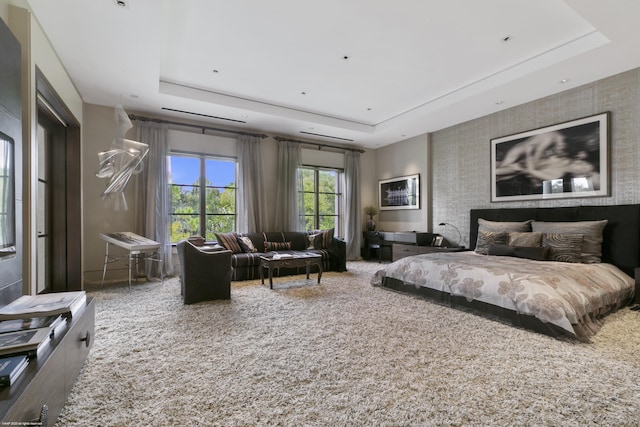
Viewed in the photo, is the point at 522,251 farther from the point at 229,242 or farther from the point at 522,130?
the point at 229,242

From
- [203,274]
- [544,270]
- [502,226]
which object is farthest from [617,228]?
[203,274]

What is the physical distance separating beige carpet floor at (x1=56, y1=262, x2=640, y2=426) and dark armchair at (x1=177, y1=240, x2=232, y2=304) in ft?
1.04

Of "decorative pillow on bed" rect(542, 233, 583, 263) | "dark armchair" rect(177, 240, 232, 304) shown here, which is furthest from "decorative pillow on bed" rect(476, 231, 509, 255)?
"dark armchair" rect(177, 240, 232, 304)

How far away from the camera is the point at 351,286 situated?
4.36m

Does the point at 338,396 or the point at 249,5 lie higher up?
the point at 249,5

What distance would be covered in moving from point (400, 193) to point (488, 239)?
2.71 m

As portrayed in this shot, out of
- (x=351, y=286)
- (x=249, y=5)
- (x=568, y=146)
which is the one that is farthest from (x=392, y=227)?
(x=249, y=5)

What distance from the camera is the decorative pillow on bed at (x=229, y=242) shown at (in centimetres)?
518

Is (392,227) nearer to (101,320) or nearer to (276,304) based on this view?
(276,304)

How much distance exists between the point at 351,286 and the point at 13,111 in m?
3.80

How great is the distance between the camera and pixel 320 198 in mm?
7137

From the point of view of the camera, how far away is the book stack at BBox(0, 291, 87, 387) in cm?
113

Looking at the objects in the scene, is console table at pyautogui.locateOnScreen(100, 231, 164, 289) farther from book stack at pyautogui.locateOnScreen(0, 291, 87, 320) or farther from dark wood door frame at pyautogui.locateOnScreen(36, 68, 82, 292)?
book stack at pyautogui.locateOnScreen(0, 291, 87, 320)

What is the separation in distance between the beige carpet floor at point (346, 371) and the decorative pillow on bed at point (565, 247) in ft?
2.33
